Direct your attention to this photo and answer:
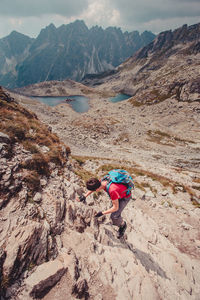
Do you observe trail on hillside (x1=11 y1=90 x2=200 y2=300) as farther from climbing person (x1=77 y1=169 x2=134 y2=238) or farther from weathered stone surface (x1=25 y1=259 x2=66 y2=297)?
climbing person (x1=77 y1=169 x2=134 y2=238)

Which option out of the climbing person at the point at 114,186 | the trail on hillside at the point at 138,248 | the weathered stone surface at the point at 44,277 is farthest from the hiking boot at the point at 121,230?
the weathered stone surface at the point at 44,277

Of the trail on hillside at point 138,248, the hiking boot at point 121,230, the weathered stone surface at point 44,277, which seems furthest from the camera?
the hiking boot at point 121,230

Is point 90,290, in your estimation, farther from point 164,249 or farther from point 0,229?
point 164,249

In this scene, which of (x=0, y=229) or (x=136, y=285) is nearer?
(x=0, y=229)

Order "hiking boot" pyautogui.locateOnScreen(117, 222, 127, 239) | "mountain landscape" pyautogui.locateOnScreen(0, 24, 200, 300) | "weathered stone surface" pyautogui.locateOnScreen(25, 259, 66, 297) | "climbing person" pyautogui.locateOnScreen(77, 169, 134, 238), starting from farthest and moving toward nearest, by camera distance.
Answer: "hiking boot" pyautogui.locateOnScreen(117, 222, 127, 239) → "climbing person" pyautogui.locateOnScreen(77, 169, 134, 238) → "mountain landscape" pyautogui.locateOnScreen(0, 24, 200, 300) → "weathered stone surface" pyautogui.locateOnScreen(25, 259, 66, 297)

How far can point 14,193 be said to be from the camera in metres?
6.22

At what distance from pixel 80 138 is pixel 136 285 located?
40.5 meters

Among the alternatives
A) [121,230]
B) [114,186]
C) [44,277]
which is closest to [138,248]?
[121,230]

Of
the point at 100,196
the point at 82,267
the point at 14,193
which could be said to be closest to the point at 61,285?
the point at 82,267

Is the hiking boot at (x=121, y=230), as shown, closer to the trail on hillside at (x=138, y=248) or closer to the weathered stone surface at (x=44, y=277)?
the trail on hillside at (x=138, y=248)

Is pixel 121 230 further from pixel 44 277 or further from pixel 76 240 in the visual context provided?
pixel 44 277

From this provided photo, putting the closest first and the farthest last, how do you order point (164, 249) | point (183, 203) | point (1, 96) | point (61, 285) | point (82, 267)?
point (61, 285) → point (82, 267) → point (164, 249) → point (183, 203) → point (1, 96)

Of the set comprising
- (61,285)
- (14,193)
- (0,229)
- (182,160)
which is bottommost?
(182,160)

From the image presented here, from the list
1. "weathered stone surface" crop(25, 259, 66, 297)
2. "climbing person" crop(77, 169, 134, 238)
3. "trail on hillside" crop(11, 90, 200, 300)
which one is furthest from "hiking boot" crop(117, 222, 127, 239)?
"weathered stone surface" crop(25, 259, 66, 297)
